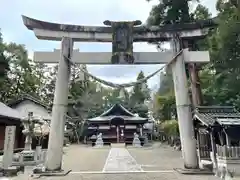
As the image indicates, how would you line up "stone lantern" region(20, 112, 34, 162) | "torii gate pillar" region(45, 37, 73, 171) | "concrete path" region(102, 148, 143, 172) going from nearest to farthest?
"torii gate pillar" region(45, 37, 73, 171)
"concrete path" region(102, 148, 143, 172)
"stone lantern" region(20, 112, 34, 162)

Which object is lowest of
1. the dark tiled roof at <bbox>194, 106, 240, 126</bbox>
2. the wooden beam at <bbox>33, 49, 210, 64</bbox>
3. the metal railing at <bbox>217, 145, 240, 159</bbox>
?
the metal railing at <bbox>217, 145, 240, 159</bbox>

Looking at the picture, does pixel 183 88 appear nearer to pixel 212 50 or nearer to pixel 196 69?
pixel 212 50

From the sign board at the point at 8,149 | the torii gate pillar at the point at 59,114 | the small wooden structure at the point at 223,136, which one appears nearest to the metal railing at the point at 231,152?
the small wooden structure at the point at 223,136

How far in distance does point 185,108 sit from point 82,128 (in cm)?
3522

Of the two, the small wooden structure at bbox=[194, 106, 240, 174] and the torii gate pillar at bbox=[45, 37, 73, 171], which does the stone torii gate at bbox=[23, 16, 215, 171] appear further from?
the small wooden structure at bbox=[194, 106, 240, 174]

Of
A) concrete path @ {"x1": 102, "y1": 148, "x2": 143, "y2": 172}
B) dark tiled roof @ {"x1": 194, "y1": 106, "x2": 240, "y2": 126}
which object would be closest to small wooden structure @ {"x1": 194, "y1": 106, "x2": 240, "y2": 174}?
dark tiled roof @ {"x1": 194, "y1": 106, "x2": 240, "y2": 126}

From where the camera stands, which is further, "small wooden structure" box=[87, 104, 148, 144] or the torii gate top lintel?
"small wooden structure" box=[87, 104, 148, 144]

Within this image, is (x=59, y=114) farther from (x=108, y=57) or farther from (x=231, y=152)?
(x=231, y=152)

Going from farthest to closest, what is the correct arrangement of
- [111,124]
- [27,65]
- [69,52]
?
[111,124], [27,65], [69,52]

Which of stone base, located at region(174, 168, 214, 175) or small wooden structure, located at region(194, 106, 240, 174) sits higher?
small wooden structure, located at region(194, 106, 240, 174)

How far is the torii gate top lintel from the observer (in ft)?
38.9

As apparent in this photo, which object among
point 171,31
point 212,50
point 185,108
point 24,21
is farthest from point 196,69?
point 24,21

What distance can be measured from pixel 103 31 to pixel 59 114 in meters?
4.13

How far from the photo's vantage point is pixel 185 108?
1143 cm
